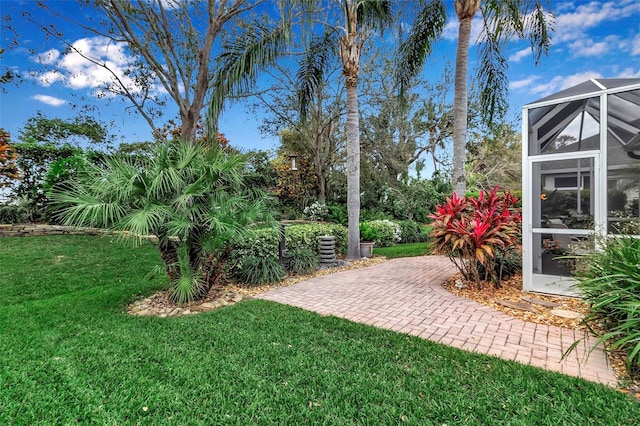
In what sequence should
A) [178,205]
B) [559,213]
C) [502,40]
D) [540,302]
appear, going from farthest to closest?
1. [502,40]
2. [559,213]
3. [540,302]
4. [178,205]

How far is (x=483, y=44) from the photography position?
794cm

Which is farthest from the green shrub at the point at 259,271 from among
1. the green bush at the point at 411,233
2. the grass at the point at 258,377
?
the green bush at the point at 411,233

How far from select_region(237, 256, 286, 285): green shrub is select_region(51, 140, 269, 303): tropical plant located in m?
0.99

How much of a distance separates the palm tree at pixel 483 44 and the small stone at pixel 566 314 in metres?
2.98

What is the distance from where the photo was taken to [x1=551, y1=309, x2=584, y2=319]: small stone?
411 cm

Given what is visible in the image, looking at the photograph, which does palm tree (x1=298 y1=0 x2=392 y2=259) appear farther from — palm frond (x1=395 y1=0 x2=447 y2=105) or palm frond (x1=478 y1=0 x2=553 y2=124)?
palm frond (x1=478 y1=0 x2=553 y2=124)

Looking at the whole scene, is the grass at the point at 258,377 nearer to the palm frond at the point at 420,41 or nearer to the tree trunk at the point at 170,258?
the tree trunk at the point at 170,258

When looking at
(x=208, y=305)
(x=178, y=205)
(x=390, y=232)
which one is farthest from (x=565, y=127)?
(x=390, y=232)

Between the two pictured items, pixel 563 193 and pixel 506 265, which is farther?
pixel 506 265

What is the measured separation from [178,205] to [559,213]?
19.0ft

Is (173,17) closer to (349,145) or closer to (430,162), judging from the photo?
(349,145)

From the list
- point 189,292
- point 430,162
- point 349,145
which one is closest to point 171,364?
point 189,292

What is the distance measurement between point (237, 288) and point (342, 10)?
7.26 m

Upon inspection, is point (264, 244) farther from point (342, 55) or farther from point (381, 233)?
point (381, 233)
